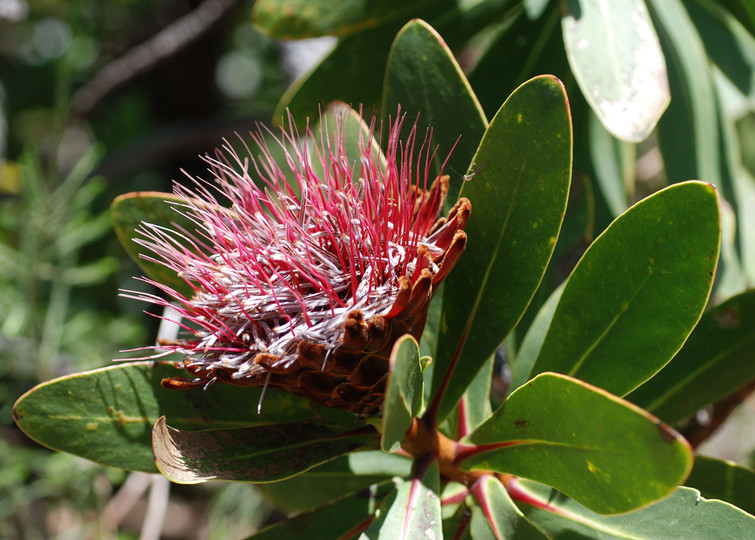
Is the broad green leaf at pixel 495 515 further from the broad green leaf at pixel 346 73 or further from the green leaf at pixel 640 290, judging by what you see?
the broad green leaf at pixel 346 73

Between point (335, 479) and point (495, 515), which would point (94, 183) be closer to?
point (335, 479)

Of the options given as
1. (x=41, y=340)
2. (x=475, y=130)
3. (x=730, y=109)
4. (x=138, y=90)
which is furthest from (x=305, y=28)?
(x=138, y=90)

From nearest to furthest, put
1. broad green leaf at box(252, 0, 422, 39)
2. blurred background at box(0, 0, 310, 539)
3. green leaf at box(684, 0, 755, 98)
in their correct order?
1. broad green leaf at box(252, 0, 422, 39)
2. green leaf at box(684, 0, 755, 98)
3. blurred background at box(0, 0, 310, 539)

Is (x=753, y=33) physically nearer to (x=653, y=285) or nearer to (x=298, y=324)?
(x=653, y=285)

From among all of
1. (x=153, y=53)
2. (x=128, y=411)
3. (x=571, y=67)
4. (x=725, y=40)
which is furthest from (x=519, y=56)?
(x=153, y=53)

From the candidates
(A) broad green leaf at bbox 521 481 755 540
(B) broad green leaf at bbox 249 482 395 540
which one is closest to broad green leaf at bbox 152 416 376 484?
(B) broad green leaf at bbox 249 482 395 540

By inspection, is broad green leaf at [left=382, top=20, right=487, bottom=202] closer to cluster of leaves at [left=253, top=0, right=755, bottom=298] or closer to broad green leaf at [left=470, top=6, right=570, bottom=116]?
cluster of leaves at [left=253, top=0, right=755, bottom=298]
